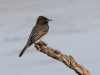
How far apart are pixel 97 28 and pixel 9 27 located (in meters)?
3.08

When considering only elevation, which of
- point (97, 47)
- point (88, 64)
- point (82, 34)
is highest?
point (82, 34)

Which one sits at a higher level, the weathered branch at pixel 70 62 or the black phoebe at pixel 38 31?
the black phoebe at pixel 38 31

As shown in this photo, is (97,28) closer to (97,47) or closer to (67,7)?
(97,47)

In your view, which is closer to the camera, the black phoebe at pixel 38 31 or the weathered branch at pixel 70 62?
the weathered branch at pixel 70 62

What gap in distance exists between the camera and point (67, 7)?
1906 cm

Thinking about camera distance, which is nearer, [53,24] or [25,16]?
[53,24]

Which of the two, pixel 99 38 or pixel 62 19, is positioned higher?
pixel 62 19

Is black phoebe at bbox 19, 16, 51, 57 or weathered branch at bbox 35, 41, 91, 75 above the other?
black phoebe at bbox 19, 16, 51, 57

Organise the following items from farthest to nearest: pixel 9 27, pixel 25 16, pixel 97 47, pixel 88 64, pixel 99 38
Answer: pixel 25 16 → pixel 9 27 → pixel 99 38 → pixel 97 47 → pixel 88 64

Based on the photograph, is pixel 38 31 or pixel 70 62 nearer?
pixel 70 62

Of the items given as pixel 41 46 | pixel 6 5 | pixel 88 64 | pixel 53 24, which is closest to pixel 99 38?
pixel 88 64

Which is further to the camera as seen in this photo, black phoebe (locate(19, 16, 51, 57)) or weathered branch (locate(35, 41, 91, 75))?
black phoebe (locate(19, 16, 51, 57))

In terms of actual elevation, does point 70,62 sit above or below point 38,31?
below

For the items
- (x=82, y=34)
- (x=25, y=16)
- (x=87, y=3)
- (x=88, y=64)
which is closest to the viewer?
(x=88, y=64)
